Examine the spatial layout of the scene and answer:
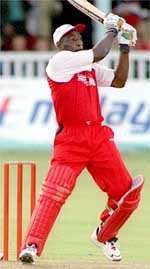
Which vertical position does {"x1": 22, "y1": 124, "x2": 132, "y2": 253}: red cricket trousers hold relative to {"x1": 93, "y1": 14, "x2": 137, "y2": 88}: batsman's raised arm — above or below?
below

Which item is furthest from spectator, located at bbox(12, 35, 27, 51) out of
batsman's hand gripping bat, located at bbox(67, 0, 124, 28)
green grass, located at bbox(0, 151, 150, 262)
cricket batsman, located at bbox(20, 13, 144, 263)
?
cricket batsman, located at bbox(20, 13, 144, 263)

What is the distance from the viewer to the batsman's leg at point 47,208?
1038cm

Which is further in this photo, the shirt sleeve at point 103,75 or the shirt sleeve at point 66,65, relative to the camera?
the shirt sleeve at point 103,75

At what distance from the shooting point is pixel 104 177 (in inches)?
417

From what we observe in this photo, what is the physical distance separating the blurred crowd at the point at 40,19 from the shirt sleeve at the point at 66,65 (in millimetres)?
11066

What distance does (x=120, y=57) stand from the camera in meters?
10.8

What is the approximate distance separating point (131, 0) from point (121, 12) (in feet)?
1.34

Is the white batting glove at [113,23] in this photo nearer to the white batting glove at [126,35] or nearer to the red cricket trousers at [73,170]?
the white batting glove at [126,35]

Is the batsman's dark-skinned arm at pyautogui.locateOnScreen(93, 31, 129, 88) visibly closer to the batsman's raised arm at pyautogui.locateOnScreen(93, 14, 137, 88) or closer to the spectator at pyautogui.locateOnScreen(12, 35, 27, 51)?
the batsman's raised arm at pyautogui.locateOnScreen(93, 14, 137, 88)

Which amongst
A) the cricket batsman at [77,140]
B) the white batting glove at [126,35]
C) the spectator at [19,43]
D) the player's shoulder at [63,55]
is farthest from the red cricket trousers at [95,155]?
the spectator at [19,43]

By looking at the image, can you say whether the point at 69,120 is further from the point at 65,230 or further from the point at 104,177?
the point at 65,230

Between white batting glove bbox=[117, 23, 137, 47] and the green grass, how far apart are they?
1.78 m

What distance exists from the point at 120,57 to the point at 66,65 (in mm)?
539

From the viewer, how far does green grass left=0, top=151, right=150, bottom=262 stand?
1151cm
